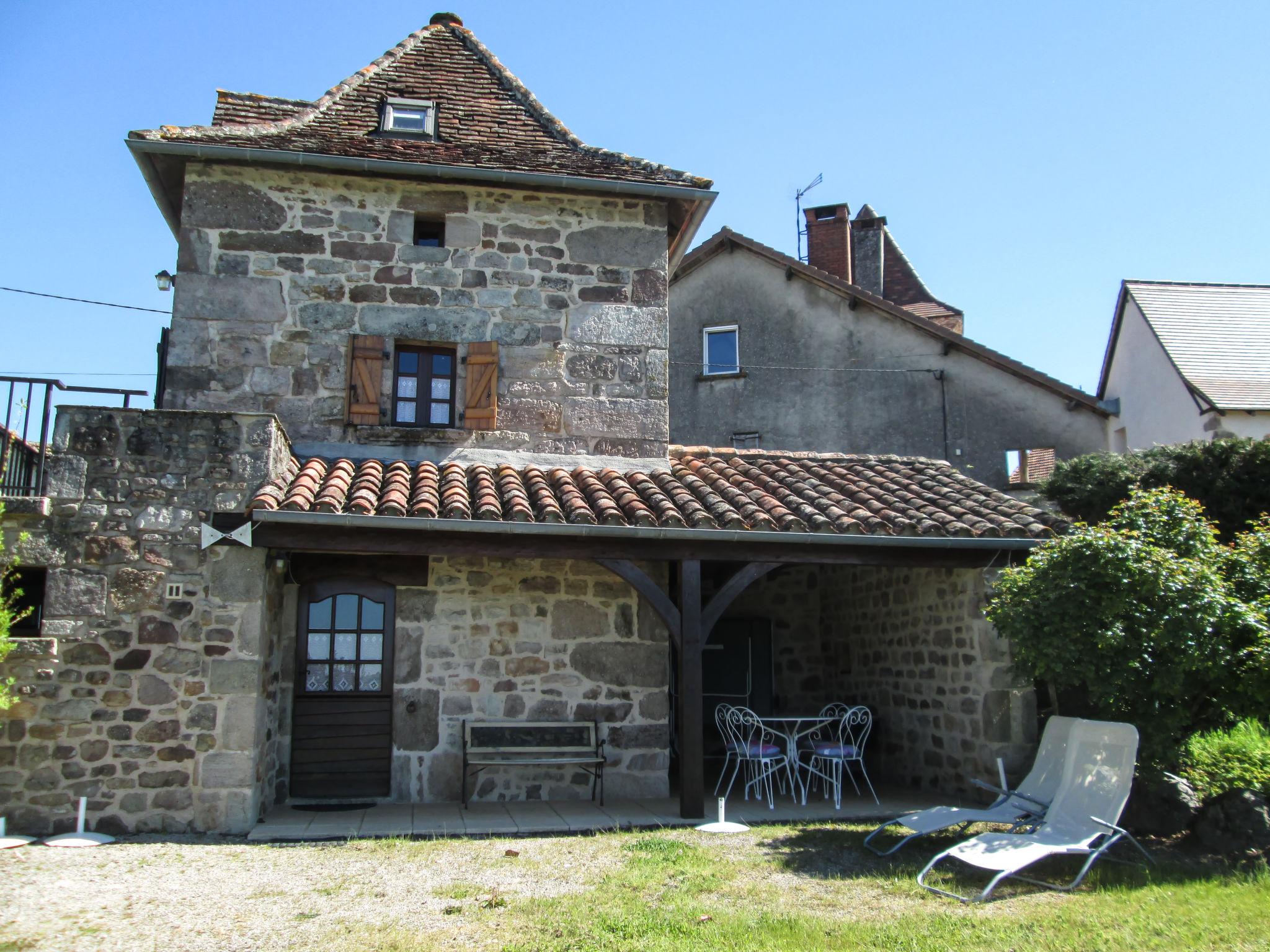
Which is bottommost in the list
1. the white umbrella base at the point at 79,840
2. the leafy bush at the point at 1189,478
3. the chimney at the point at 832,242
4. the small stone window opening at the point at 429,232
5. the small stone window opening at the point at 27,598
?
the white umbrella base at the point at 79,840

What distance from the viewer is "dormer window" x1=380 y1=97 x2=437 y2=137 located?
960 centimetres

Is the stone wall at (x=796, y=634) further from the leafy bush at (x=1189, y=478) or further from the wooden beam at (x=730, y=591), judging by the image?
the leafy bush at (x=1189, y=478)

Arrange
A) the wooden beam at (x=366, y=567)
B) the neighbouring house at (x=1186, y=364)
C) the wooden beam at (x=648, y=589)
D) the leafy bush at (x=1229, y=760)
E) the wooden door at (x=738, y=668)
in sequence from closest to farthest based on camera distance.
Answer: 1. the leafy bush at (x=1229, y=760)
2. the wooden beam at (x=648, y=589)
3. the wooden beam at (x=366, y=567)
4. the wooden door at (x=738, y=668)
5. the neighbouring house at (x=1186, y=364)

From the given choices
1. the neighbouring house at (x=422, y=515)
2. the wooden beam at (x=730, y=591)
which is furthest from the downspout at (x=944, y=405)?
the wooden beam at (x=730, y=591)

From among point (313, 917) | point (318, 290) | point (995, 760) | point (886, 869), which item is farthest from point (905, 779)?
point (318, 290)

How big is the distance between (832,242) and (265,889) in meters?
15.0

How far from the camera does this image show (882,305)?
629 inches

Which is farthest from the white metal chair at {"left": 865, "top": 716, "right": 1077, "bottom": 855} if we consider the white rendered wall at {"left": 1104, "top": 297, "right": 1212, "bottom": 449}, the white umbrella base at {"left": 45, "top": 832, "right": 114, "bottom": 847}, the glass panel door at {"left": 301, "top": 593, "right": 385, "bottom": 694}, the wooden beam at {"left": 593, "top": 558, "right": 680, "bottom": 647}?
the white rendered wall at {"left": 1104, "top": 297, "right": 1212, "bottom": 449}

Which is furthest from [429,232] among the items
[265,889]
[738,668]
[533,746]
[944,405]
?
[944,405]

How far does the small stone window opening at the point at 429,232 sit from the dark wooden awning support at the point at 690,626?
370cm

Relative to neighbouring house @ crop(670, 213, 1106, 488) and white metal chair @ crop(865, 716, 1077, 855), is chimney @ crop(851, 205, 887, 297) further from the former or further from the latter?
white metal chair @ crop(865, 716, 1077, 855)

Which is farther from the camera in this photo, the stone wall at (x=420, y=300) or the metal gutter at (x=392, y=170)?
the stone wall at (x=420, y=300)

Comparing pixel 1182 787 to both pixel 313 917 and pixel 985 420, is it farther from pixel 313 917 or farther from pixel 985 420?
pixel 985 420

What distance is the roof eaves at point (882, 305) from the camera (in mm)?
15609
